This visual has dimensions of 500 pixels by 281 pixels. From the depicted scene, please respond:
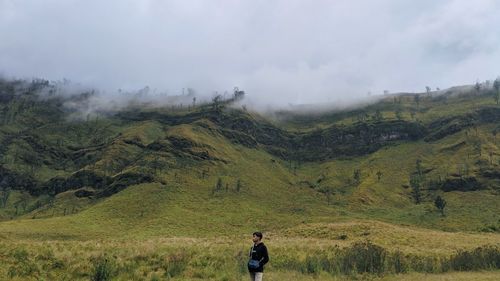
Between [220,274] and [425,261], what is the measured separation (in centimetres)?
1294

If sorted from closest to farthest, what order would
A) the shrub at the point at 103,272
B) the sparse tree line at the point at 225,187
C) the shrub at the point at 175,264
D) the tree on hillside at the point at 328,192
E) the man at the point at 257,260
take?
1. the man at the point at 257,260
2. the shrub at the point at 103,272
3. the shrub at the point at 175,264
4. the sparse tree line at the point at 225,187
5. the tree on hillside at the point at 328,192

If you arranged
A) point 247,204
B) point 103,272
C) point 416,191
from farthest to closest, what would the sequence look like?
1. point 416,191
2. point 247,204
3. point 103,272

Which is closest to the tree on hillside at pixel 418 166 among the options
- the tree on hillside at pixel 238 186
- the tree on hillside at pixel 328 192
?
the tree on hillside at pixel 328 192

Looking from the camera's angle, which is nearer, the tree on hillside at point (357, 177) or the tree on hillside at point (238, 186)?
→ the tree on hillside at point (238, 186)

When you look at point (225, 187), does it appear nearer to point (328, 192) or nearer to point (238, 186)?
point (238, 186)

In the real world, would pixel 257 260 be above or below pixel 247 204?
below

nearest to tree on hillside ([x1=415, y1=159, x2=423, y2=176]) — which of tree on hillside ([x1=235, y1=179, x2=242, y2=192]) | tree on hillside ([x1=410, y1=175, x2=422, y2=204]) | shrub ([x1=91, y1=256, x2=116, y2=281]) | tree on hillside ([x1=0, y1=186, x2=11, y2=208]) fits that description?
tree on hillside ([x1=410, y1=175, x2=422, y2=204])

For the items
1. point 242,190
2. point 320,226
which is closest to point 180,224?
point 242,190

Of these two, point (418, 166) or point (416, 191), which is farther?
point (418, 166)

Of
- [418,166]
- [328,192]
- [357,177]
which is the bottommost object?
[328,192]

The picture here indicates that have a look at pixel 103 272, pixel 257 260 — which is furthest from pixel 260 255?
pixel 103 272

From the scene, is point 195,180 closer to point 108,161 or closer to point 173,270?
point 108,161

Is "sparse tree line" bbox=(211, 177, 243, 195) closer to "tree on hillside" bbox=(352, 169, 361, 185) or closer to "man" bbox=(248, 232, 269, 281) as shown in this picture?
"tree on hillside" bbox=(352, 169, 361, 185)

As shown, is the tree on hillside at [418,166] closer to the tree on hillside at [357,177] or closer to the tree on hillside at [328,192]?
the tree on hillside at [357,177]
